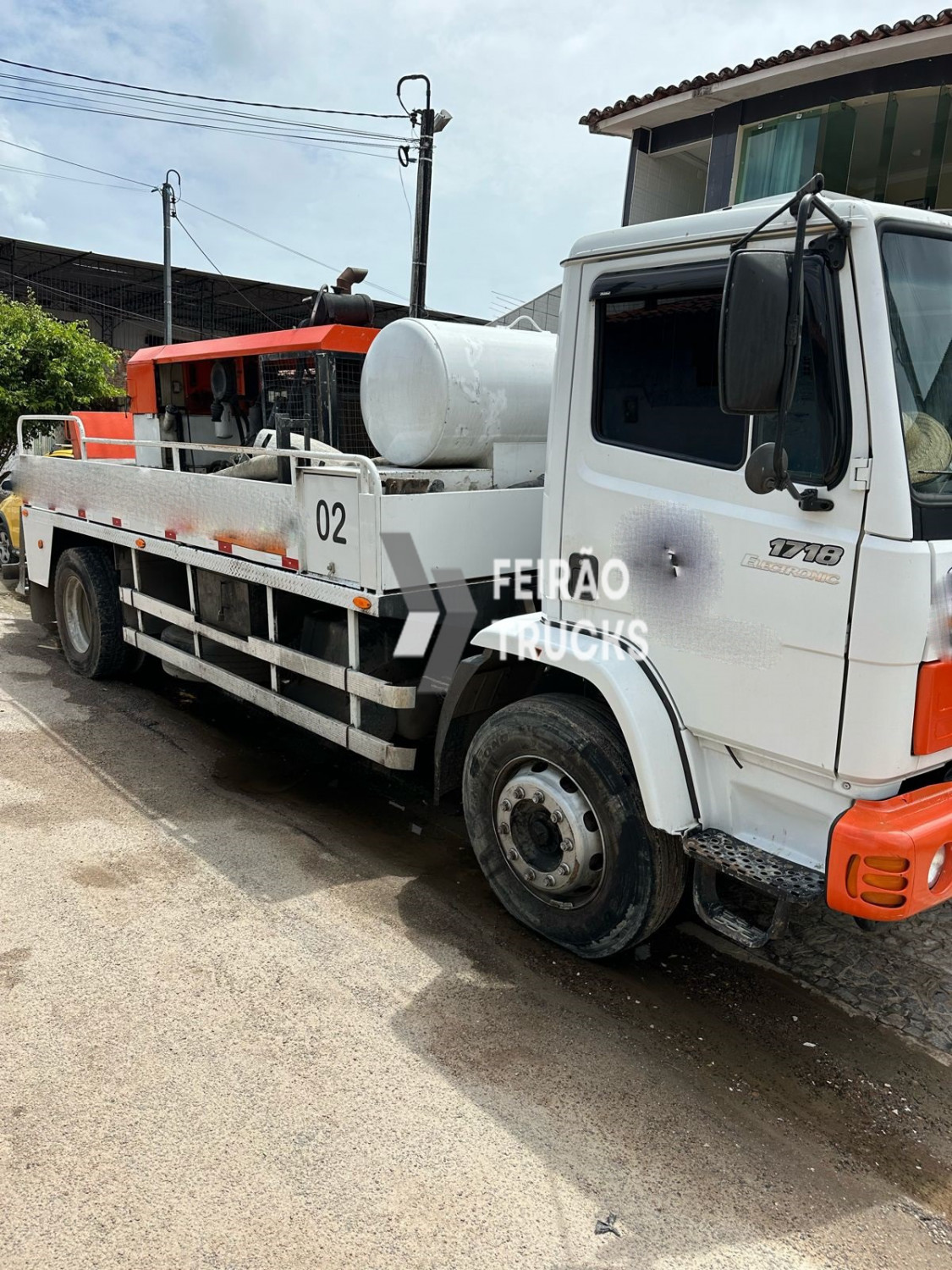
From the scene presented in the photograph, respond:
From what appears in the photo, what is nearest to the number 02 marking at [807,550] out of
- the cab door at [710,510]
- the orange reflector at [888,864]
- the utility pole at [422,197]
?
the cab door at [710,510]

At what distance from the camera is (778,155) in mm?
8820

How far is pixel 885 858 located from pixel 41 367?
13307 mm

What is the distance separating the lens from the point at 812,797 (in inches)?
110

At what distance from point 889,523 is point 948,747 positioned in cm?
74

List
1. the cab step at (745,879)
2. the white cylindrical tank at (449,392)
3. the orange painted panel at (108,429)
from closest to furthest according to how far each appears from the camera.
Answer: the cab step at (745,879), the white cylindrical tank at (449,392), the orange painted panel at (108,429)

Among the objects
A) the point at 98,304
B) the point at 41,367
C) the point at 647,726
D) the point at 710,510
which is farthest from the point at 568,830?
the point at 98,304

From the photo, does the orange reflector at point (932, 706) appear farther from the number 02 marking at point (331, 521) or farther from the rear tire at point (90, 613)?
the rear tire at point (90, 613)

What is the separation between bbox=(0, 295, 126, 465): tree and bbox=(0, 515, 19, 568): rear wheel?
2.67 meters

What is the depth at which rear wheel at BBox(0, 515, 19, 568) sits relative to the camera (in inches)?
420

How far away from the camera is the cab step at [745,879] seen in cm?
271

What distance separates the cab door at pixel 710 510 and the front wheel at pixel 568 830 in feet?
1.18

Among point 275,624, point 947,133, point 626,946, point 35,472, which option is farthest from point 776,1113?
point 947,133

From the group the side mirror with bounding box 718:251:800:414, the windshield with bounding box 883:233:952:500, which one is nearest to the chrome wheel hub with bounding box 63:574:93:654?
the side mirror with bounding box 718:251:800:414

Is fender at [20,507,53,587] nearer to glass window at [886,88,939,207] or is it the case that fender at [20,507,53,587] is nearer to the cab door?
the cab door
